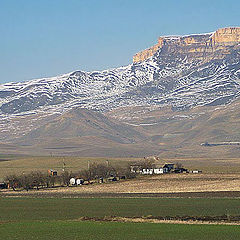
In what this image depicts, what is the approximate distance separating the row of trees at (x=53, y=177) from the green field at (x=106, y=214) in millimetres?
31307

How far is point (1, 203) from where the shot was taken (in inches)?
3031

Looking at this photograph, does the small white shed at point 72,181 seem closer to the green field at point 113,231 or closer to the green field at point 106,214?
the green field at point 106,214

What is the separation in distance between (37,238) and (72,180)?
7492cm

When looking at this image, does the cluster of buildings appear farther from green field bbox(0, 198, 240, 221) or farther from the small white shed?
green field bbox(0, 198, 240, 221)

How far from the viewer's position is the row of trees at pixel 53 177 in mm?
112562

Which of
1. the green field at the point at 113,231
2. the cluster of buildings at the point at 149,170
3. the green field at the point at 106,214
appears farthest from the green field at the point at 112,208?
the cluster of buildings at the point at 149,170

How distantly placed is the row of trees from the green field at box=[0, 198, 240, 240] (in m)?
31.3

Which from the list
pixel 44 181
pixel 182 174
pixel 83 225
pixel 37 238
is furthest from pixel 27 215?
pixel 182 174

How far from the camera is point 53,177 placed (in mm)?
Result: 119562

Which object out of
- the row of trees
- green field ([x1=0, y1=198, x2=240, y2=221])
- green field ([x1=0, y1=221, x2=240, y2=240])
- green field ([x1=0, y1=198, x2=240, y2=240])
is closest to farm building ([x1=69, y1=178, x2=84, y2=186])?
the row of trees

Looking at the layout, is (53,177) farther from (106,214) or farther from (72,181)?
(106,214)

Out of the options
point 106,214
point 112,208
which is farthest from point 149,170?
point 106,214

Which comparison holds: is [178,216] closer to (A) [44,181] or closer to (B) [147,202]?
(B) [147,202]

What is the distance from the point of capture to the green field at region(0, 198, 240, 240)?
45.0 metres
